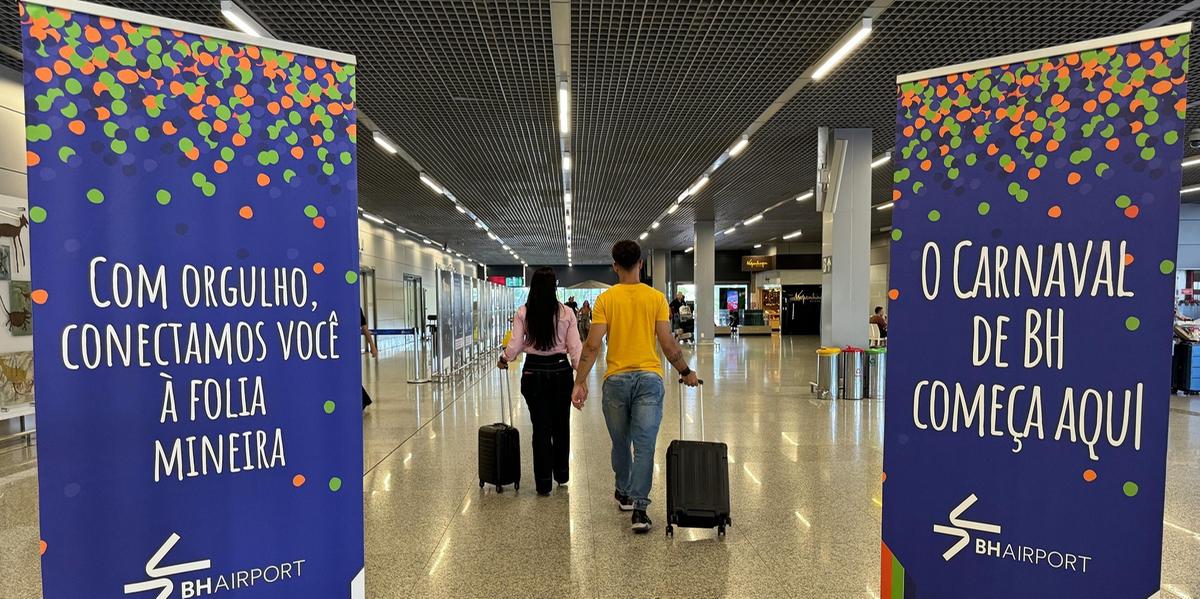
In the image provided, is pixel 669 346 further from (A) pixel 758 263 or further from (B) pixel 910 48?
(A) pixel 758 263

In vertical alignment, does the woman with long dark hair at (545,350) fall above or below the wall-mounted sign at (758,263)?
below

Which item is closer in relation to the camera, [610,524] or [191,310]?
[191,310]

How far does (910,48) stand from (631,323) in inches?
174

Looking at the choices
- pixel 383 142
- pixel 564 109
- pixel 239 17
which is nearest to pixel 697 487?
pixel 239 17

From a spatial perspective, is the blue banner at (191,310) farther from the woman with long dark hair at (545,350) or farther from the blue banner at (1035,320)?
the woman with long dark hair at (545,350)

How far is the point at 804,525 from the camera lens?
12.2ft

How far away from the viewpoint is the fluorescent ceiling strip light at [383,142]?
8.51 metres

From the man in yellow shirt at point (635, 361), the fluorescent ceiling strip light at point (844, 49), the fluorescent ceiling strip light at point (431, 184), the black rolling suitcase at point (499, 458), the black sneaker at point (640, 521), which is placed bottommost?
the black sneaker at point (640, 521)

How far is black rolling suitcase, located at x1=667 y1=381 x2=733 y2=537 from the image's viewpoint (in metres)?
3.39

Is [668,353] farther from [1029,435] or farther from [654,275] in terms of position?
[654,275]

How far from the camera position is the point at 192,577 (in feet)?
5.85

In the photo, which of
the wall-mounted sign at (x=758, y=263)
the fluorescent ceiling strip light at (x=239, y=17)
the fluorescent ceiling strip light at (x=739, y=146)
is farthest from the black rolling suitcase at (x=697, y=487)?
the wall-mounted sign at (x=758, y=263)

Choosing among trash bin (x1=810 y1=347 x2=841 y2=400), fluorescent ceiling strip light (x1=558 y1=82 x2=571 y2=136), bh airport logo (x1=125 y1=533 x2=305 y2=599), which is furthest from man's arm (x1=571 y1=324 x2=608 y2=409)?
trash bin (x1=810 y1=347 x2=841 y2=400)

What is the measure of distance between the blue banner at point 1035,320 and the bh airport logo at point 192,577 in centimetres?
215
